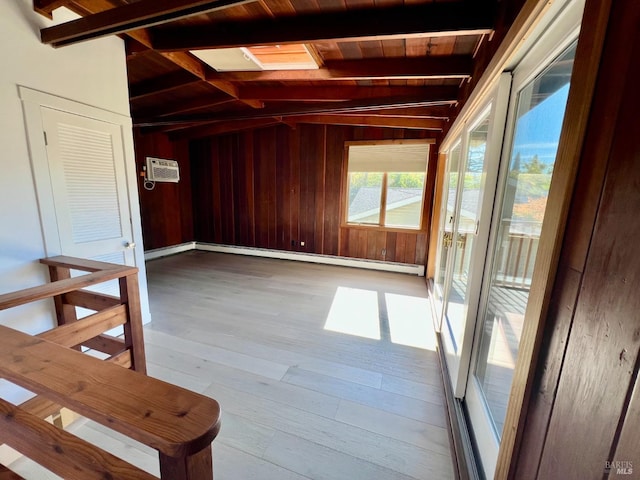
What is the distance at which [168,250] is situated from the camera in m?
5.55

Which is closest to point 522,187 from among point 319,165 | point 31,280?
point 31,280

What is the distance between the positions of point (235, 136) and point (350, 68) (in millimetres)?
3844

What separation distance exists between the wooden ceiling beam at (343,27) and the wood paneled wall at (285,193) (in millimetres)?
2941

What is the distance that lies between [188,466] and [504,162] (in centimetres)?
167

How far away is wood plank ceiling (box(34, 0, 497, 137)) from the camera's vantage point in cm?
146

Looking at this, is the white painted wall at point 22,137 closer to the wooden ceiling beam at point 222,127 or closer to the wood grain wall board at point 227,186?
the wooden ceiling beam at point 222,127

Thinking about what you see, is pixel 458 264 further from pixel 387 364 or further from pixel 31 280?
pixel 31 280

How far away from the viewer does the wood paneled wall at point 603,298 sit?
0.44 meters

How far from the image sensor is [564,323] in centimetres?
60

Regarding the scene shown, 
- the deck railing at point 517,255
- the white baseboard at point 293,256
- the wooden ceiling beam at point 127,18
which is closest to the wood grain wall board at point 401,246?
the white baseboard at point 293,256

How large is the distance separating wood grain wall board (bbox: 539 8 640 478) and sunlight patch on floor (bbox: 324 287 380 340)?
2.12 m

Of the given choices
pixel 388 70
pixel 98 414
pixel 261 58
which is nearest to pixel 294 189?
pixel 261 58

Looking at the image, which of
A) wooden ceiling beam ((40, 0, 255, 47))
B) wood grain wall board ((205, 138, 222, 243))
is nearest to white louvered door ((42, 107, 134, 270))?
wooden ceiling beam ((40, 0, 255, 47))

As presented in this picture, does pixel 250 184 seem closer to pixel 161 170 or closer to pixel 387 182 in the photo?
pixel 161 170
